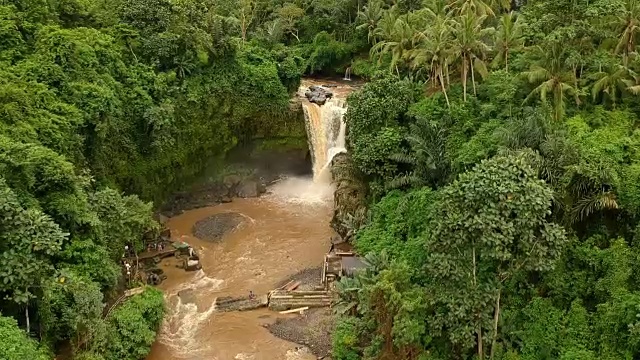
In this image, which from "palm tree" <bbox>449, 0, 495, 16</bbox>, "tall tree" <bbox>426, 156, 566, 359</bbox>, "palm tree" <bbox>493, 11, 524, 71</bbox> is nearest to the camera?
"tall tree" <bbox>426, 156, 566, 359</bbox>

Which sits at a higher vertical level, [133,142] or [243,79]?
[243,79]

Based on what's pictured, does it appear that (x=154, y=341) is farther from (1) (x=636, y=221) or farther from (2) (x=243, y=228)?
(1) (x=636, y=221)

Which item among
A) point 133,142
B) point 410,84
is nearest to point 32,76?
point 133,142

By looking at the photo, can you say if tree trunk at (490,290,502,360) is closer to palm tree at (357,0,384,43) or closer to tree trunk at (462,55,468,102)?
tree trunk at (462,55,468,102)

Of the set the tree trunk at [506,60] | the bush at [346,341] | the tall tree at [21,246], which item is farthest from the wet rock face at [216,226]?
the tree trunk at [506,60]

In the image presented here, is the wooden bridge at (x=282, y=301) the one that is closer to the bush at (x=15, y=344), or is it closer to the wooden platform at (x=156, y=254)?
the wooden platform at (x=156, y=254)

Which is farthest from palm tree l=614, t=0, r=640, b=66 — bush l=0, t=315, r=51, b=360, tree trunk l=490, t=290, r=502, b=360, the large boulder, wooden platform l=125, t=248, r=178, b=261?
bush l=0, t=315, r=51, b=360
